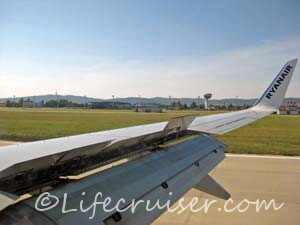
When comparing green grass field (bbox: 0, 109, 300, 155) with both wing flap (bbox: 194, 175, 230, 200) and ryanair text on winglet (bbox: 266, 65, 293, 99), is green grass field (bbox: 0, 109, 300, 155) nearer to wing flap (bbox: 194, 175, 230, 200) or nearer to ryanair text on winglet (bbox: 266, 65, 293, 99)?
ryanair text on winglet (bbox: 266, 65, 293, 99)

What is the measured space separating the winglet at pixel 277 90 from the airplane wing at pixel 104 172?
371 centimetres

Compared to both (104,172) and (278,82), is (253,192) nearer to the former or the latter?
(278,82)

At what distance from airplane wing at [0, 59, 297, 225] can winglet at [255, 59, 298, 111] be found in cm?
371

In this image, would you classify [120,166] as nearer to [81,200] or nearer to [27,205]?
[81,200]

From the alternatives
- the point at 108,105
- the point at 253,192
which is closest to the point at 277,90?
the point at 253,192

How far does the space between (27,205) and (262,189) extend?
4.26m

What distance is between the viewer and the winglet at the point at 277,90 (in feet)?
19.1

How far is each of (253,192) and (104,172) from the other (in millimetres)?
3479

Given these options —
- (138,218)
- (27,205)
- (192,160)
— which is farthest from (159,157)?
(27,205)

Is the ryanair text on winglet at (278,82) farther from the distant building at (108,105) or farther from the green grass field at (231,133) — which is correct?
the distant building at (108,105)

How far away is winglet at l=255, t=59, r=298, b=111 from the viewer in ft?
19.1

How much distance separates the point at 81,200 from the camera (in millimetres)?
1407

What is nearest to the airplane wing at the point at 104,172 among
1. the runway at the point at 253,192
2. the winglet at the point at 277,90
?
the runway at the point at 253,192

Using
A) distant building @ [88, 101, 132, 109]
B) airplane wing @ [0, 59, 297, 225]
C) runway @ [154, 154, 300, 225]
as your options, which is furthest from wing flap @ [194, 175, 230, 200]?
distant building @ [88, 101, 132, 109]
